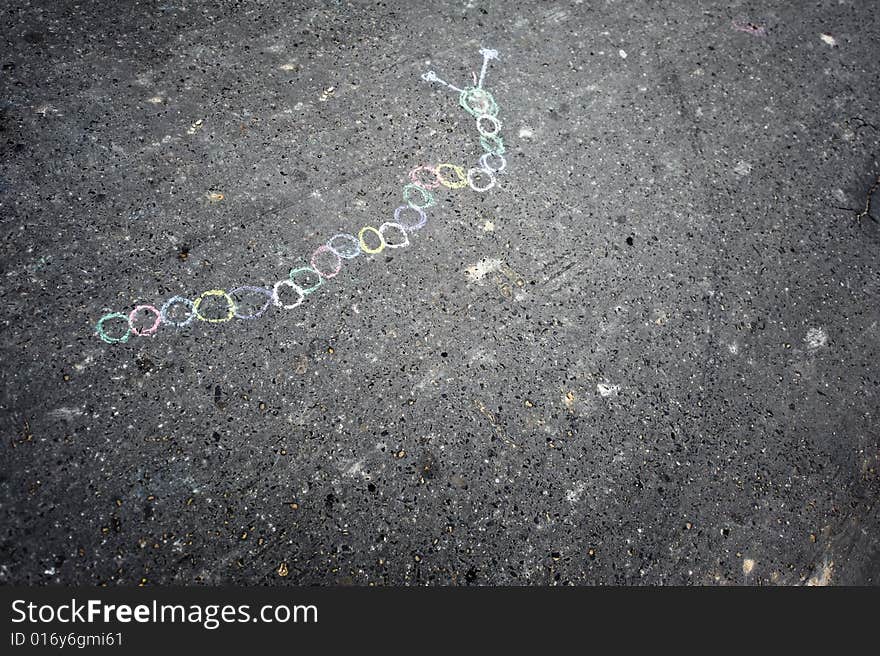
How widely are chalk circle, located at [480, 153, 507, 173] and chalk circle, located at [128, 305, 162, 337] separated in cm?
161

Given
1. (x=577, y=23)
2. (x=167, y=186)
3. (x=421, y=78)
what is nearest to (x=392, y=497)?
(x=167, y=186)

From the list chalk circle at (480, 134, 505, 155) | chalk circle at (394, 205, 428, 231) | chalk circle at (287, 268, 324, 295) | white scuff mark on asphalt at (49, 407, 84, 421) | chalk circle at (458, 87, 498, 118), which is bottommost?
white scuff mark on asphalt at (49, 407, 84, 421)

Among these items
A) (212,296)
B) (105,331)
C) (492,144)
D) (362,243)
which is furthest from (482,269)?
(105,331)

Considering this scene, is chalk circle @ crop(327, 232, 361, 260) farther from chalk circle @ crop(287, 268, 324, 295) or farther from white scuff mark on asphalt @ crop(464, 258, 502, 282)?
white scuff mark on asphalt @ crop(464, 258, 502, 282)

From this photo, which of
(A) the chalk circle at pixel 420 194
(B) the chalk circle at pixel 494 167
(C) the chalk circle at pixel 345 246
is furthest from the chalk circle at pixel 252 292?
(B) the chalk circle at pixel 494 167

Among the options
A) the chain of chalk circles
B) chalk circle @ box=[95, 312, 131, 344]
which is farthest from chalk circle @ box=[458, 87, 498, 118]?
chalk circle @ box=[95, 312, 131, 344]

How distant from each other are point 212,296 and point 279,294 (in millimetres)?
267

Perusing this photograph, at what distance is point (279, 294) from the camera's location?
2561 millimetres

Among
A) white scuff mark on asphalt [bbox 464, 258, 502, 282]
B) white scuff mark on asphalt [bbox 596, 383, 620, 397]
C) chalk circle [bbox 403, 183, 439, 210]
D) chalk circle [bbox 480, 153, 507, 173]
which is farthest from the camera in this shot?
chalk circle [bbox 480, 153, 507, 173]

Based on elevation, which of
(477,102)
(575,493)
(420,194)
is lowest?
(575,493)

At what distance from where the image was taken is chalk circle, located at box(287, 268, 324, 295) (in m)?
2.59

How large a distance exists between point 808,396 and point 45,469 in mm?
3168

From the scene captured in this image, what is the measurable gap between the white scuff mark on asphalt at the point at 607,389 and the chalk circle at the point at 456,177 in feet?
3.71

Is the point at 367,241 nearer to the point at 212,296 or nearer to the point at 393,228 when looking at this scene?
the point at 393,228
